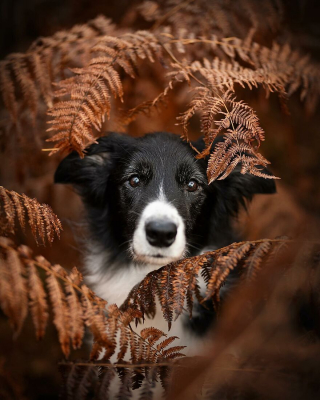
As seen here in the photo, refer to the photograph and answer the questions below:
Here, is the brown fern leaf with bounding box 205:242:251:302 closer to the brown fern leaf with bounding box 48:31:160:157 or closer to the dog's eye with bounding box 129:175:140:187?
the brown fern leaf with bounding box 48:31:160:157

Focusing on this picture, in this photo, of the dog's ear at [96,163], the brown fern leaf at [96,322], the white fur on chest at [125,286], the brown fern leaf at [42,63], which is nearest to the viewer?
the brown fern leaf at [96,322]

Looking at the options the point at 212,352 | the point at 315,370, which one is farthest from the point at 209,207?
the point at 315,370

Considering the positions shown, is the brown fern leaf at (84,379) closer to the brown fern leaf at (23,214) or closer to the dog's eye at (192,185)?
the brown fern leaf at (23,214)

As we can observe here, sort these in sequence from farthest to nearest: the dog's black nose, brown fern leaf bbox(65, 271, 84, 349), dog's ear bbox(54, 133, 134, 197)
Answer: dog's ear bbox(54, 133, 134, 197), the dog's black nose, brown fern leaf bbox(65, 271, 84, 349)

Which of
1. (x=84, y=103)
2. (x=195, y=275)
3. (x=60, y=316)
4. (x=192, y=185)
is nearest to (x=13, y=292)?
(x=60, y=316)

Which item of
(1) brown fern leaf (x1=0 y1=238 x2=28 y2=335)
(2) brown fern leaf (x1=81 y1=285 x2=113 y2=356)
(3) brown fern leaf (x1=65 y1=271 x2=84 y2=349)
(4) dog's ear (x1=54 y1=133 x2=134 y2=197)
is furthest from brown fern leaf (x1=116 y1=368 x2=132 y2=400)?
(4) dog's ear (x1=54 y1=133 x2=134 y2=197)

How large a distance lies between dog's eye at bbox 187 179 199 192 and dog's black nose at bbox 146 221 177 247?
649 mm

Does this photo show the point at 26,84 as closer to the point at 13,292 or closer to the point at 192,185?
the point at 192,185

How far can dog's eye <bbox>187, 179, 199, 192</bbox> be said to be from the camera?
3.31 meters

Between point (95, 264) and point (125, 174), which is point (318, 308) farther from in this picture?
point (95, 264)

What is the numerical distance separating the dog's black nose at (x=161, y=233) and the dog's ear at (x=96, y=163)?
1.11 metres

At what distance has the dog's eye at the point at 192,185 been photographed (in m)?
3.31

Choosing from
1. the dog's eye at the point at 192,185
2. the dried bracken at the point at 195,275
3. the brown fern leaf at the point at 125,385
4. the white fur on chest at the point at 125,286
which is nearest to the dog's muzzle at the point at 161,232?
the dried bracken at the point at 195,275

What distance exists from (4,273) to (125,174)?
1.79 meters
